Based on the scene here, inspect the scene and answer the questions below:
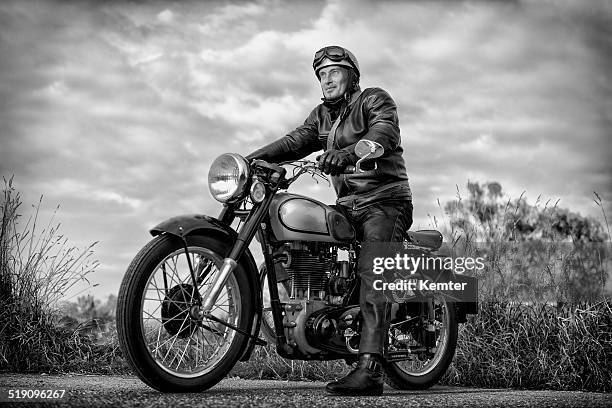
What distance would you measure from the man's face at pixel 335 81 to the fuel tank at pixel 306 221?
0.81 meters

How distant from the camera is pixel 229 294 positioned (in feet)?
14.5

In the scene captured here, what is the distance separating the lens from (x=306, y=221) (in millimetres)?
4555

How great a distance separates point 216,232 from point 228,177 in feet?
1.02

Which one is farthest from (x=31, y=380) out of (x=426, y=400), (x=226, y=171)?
(x=426, y=400)

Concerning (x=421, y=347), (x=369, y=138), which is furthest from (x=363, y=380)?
(x=369, y=138)

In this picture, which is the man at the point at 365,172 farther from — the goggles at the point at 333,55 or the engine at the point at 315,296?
the engine at the point at 315,296

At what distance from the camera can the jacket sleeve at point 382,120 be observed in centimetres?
471

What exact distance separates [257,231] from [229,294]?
400 mm

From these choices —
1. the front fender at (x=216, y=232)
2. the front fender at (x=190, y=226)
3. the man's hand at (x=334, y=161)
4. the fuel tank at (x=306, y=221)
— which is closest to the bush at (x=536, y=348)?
the fuel tank at (x=306, y=221)

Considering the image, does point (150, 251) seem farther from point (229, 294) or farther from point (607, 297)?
point (607, 297)

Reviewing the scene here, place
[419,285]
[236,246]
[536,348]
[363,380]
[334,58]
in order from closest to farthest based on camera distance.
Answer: [236,246] → [363,380] → [334,58] → [419,285] → [536,348]

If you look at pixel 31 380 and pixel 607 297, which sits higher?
pixel 607 297

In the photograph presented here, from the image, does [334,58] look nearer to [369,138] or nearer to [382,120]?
[382,120]

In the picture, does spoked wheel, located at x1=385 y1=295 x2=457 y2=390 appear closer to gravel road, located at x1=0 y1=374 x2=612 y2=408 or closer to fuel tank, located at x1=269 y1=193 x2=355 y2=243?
gravel road, located at x1=0 y1=374 x2=612 y2=408
